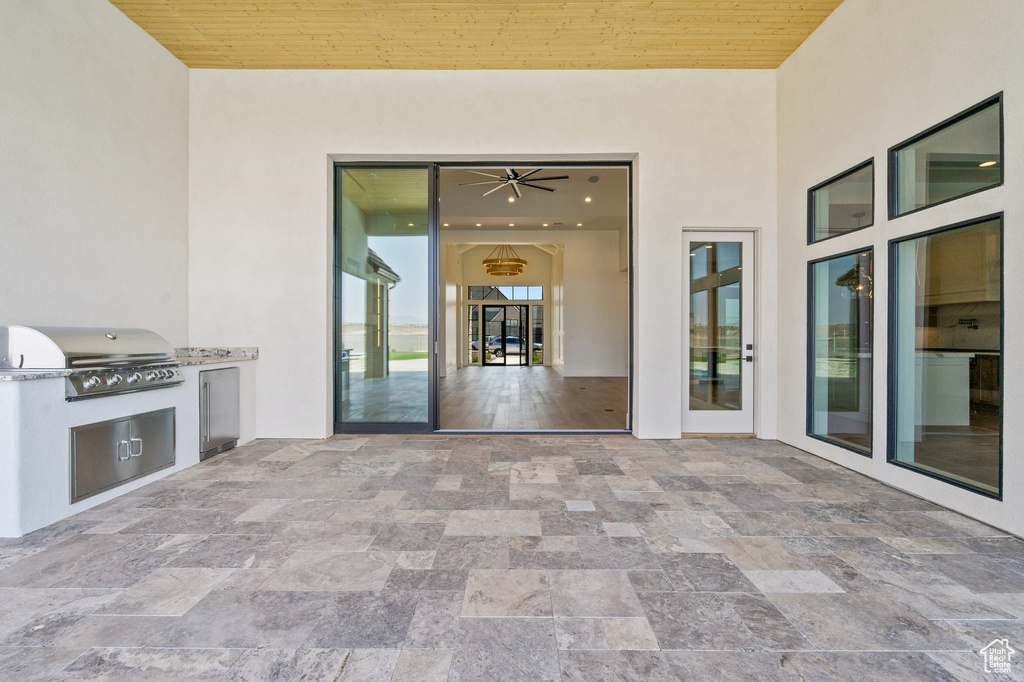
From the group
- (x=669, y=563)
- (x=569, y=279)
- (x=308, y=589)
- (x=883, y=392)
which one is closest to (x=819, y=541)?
(x=669, y=563)

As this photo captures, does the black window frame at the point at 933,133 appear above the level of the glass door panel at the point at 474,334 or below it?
above

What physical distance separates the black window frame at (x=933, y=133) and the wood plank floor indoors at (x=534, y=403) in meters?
3.21

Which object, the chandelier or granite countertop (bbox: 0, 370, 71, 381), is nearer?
granite countertop (bbox: 0, 370, 71, 381)

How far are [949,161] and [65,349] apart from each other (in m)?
5.80

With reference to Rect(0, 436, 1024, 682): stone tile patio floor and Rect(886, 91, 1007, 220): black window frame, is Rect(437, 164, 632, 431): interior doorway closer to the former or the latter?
Rect(886, 91, 1007, 220): black window frame

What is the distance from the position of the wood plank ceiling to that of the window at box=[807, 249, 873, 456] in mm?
2237

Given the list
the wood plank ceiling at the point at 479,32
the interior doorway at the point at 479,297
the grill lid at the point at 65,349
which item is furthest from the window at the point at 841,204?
the grill lid at the point at 65,349

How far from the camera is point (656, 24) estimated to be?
13.2 ft

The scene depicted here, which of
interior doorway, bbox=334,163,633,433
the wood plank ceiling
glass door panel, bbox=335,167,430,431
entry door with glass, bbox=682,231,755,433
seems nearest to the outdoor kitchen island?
glass door panel, bbox=335,167,430,431

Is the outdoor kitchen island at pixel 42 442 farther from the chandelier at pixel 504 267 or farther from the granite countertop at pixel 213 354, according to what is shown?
the chandelier at pixel 504 267

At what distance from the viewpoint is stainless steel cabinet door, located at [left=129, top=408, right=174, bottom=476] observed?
3275 millimetres

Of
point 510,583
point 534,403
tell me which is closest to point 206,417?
point 510,583

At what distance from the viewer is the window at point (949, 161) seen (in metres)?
2.71

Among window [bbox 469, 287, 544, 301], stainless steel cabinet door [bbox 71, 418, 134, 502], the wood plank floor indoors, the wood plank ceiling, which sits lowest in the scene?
the wood plank floor indoors
